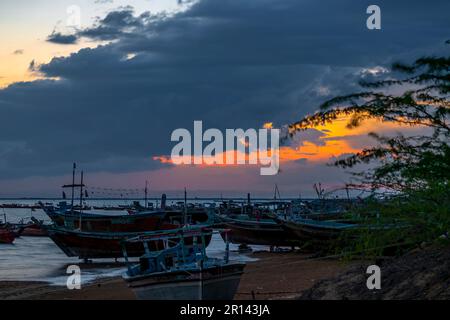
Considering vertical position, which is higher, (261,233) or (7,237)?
(261,233)

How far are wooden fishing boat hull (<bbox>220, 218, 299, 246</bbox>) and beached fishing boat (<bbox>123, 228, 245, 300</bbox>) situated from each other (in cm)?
2193

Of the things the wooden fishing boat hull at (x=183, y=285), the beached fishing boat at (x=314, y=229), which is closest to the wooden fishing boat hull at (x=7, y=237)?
the beached fishing boat at (x=314, y=229)

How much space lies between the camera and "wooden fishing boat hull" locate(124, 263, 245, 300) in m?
14.9

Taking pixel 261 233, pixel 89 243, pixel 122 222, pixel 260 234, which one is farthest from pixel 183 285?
pixel 260 234

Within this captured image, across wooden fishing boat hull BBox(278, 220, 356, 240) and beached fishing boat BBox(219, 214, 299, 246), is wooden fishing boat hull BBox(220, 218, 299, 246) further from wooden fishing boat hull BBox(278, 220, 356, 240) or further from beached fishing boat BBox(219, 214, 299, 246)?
wooden fishing boat hull BBox(278, 220, 356, 240)

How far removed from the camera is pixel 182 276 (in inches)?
591

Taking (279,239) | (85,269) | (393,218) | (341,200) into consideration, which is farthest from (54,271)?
(393,218)

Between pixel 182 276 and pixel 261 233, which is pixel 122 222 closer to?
pixel 261 233

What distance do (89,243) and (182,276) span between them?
23.8 metres

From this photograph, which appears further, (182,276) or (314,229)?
(314,229)

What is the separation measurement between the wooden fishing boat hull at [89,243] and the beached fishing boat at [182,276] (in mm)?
21234

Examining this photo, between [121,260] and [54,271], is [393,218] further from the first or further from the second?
[121,260]

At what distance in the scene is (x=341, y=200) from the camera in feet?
45.3
